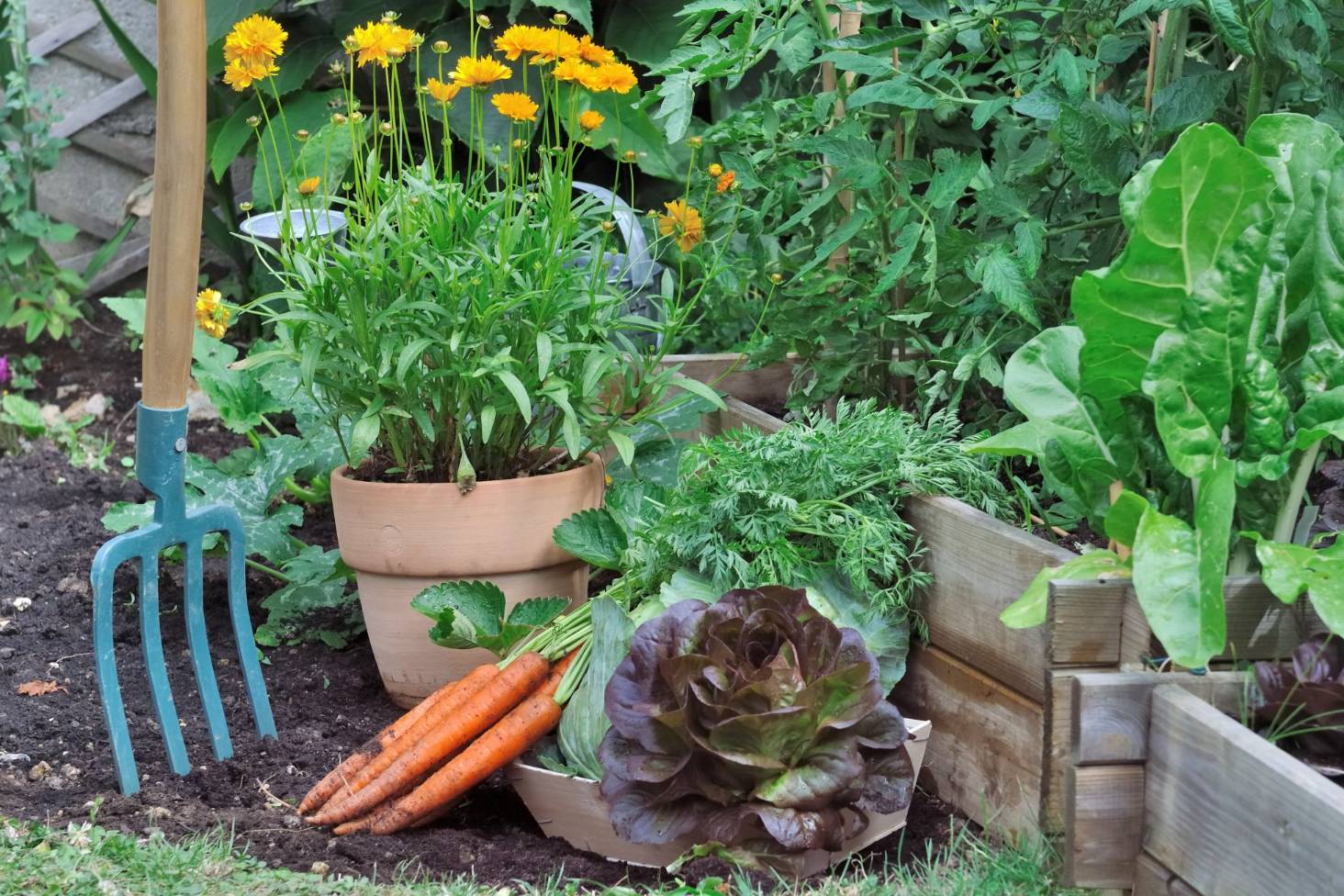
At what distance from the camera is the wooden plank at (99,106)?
455 centimetres

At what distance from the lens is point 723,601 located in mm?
1772

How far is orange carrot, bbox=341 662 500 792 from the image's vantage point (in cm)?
190

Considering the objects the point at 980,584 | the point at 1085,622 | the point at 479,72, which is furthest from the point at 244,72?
the point at 1085,622

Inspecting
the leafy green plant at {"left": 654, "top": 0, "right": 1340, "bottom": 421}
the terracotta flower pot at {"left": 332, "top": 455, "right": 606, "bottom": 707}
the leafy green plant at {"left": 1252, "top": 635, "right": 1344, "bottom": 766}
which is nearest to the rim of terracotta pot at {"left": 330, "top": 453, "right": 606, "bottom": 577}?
the terracotta flower pot at {"left": 332, "top": 455, "right": 606, "bottom": 707}

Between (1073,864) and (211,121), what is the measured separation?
148 inches

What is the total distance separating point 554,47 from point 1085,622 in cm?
119

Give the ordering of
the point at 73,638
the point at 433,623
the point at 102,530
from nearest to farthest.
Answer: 1. the point at 433,623
2. the point at 73,638
3. the point at 102,530

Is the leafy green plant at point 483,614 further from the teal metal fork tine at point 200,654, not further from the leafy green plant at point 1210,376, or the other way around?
the leafy green plant at point 1210,376

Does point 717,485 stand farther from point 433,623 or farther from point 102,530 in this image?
point 102,530

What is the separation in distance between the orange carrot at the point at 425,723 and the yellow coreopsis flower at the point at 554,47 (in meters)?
0.95

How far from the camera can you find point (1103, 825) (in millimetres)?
1453

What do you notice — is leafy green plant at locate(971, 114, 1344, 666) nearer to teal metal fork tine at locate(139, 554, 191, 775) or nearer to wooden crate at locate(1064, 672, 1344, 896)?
wooden crate at locate(1064, 672, 1344, 896)

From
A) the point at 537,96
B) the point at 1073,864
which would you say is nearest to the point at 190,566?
the point at 1073,864

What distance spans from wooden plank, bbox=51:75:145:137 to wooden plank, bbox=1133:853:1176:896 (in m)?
4.24
